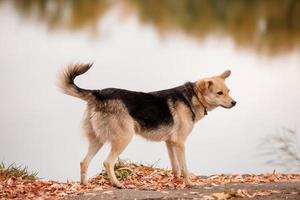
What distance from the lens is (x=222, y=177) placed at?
1017 cm

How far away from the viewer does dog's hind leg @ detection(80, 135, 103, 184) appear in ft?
28.8

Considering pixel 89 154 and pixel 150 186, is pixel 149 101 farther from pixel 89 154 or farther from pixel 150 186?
pixel 150 186

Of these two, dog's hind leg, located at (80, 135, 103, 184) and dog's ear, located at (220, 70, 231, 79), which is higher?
dog's ear, located at (220, 70, 231, 79)

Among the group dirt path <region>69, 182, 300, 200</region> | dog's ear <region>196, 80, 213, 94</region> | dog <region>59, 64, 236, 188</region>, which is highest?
dog's ear <region>196, 80, 213, 94</region>

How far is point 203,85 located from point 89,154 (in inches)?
64.6

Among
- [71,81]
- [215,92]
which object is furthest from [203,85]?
[71,81]

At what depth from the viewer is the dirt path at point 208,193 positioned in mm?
7675

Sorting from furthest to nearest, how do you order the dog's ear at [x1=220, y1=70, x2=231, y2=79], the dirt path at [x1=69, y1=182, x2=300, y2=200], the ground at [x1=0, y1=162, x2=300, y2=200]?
the dog's ear at [x1=220, y1=70, x2=231, y2=79], the ground at [x1=0, y1=162, x2=300, y2=200], the dirt path at [x1=69, y1=182, x2=300, y2=200]

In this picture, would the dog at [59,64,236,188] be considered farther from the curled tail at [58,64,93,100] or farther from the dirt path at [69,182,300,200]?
the dirt path at [69,182,300,200]

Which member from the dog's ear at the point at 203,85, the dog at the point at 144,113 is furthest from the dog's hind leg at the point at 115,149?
the dog's ear at the point at 203,85

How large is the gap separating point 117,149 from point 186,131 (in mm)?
985

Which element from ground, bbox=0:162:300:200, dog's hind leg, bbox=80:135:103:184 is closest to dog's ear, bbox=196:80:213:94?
ground, bbox=0:162:300:200

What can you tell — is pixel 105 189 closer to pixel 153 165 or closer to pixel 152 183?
pixel 152 183

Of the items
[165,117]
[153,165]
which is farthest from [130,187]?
[153,165]
